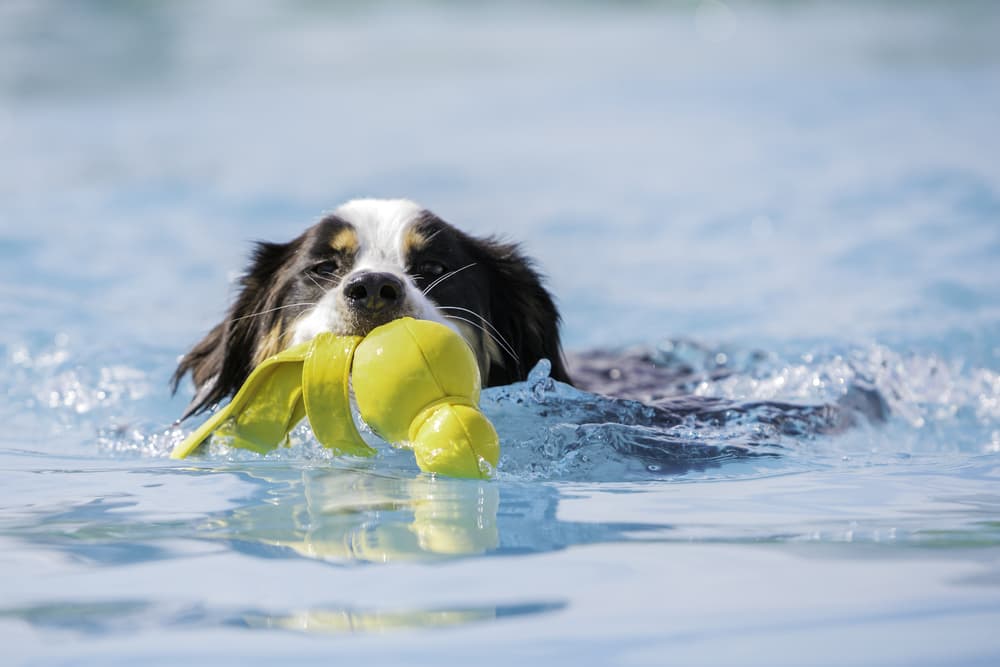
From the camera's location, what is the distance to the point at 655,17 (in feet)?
75.3

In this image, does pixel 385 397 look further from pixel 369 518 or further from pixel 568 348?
pixel 568 348

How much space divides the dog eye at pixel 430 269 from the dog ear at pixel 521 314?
388mm

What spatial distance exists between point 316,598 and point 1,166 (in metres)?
11.3

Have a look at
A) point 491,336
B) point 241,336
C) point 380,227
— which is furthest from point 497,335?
point 241,336

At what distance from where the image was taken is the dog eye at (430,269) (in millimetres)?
3941

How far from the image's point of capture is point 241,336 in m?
4.24

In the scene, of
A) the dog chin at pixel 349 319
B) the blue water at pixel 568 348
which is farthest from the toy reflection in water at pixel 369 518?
the dog chin at pixel 349 319

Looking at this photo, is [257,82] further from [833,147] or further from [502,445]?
[502,445]

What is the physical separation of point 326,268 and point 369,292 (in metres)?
0.64

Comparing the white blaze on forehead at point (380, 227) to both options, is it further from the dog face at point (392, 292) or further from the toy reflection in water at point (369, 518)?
the toy reflection in water at point (369, 518)

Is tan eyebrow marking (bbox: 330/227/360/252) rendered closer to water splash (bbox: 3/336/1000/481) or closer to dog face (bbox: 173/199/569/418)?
dog face (bbox: 173/199/569/418)

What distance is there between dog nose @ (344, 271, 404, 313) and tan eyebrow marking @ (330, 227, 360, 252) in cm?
57

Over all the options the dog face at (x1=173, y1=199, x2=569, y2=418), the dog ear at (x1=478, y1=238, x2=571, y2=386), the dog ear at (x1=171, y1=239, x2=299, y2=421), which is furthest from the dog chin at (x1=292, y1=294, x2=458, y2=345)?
the dog ear at (x1=478, y1=238, x2=571, y2=386)

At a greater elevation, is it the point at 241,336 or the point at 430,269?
the point at 430,269
